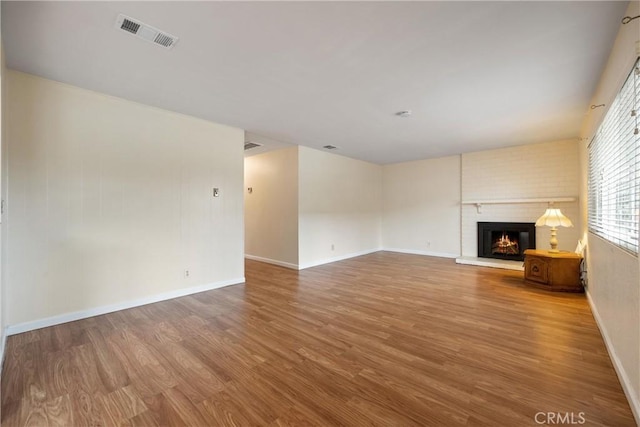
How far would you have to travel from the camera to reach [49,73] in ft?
8.89

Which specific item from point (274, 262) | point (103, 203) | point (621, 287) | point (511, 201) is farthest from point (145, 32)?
point (511, 201)

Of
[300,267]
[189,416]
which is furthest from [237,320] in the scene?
[300,267]

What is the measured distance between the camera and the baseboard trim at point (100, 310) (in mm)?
2721

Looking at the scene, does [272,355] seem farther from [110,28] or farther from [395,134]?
[395,134]

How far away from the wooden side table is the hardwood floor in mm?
687

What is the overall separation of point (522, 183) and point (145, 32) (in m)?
6.89

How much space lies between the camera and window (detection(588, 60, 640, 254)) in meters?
1.72

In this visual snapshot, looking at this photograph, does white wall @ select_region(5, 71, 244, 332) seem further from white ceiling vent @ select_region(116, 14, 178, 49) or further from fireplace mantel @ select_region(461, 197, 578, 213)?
fireplace mantel @ select_region(461, 197, 578, 213)

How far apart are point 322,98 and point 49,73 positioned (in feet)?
9.24

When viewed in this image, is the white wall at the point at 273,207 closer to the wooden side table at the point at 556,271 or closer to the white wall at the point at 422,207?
the white wall at the point at 422,207

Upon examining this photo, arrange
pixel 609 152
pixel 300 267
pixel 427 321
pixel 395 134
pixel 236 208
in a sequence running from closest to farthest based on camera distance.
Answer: pixel 609 152 < pixel 427 321 < pixel 236 208 < pixel 395 134 < pixel 300 267

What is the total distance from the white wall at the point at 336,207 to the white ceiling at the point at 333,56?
6.84 ft

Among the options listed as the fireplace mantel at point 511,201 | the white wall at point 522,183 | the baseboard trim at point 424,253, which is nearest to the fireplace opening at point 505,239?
the white wall at point 522,183

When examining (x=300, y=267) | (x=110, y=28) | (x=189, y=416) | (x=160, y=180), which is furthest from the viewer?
(x=300, y=267)
